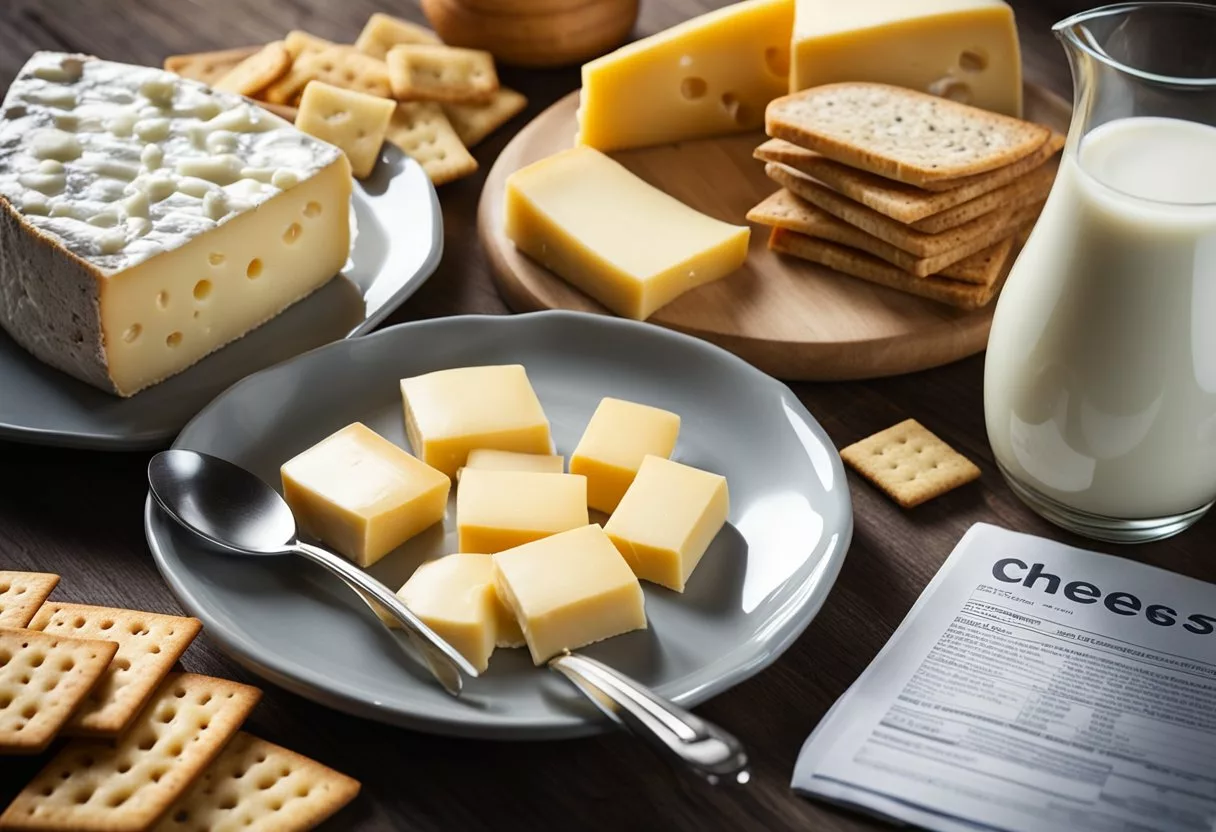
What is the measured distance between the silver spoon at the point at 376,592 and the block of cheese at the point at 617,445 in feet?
0.72

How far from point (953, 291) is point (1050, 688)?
53cm

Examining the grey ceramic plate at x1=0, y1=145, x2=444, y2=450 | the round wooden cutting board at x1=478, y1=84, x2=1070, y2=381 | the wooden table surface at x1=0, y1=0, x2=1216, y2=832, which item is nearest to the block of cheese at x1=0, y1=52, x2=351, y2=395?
the grey ceramic plate at x1=0, y1=145, x2=444, y2=450

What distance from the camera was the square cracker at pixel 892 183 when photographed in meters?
1.35

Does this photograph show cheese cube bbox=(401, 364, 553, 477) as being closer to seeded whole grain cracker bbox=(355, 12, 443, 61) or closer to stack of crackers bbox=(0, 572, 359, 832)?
stack of crackers bbox=(0, 572, 359, 832)

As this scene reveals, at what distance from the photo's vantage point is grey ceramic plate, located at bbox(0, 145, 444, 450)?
1.21m

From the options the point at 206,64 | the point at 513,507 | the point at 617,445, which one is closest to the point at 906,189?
the point at 617,445

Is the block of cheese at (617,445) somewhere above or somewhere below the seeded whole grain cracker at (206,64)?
below

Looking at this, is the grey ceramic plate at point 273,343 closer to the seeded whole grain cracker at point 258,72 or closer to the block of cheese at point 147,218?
the block of cheese at point 147,218

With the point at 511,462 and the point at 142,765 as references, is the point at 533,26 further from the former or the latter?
the point at 142,765

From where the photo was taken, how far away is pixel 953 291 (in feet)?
4.54

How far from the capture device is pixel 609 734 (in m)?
0.97

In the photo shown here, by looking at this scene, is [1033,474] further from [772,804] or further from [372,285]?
[372,285]

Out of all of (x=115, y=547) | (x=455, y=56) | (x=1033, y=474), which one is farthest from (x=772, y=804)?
(x=455, y=56)

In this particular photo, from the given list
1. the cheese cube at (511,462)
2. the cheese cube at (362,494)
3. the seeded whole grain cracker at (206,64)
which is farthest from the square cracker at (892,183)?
the seeded whole grain cracker at (206,64)
